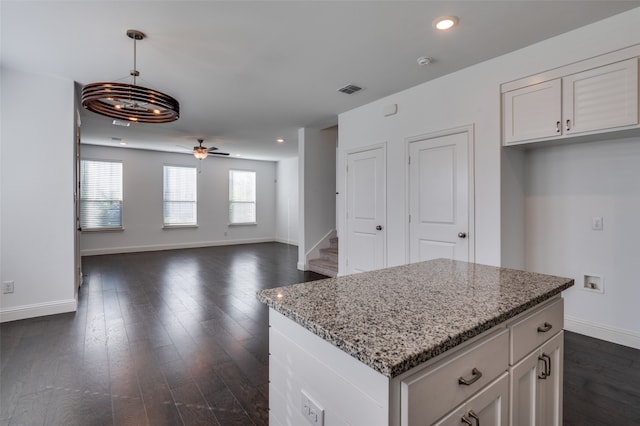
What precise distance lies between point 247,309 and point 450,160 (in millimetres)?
2947

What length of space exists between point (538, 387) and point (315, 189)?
16.7 ft

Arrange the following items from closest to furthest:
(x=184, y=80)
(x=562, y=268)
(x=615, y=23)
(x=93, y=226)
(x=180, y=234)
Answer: (x=615, y=23), (x=562, y=268), (x=184, y=80), (x=93, y=226), (x=180, y=234)

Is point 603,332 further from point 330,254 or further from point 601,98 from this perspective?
point 330,254

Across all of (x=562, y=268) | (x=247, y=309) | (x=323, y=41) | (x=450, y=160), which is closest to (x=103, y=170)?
(x=247, y=309)

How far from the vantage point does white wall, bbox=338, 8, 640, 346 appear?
2633 millimetres

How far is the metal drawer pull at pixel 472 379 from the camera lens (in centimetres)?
92

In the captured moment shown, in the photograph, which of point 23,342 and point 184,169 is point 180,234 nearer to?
point 184,169

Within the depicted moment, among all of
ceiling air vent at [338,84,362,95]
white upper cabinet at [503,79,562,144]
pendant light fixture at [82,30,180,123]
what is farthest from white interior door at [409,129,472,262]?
pendant light fixture at [82,30,180,123]

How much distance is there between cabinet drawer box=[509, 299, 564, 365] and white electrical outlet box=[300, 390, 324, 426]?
0.72m

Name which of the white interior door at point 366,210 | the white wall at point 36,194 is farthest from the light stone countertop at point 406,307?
the white wall at point 36,194

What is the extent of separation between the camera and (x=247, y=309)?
12.5 ft

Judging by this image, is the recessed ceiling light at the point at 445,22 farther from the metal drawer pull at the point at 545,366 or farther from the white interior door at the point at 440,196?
the metal drawer pull at the point at 545,366

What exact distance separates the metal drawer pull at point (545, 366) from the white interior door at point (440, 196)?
2033 millimetres

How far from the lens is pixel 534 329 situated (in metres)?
1.29
